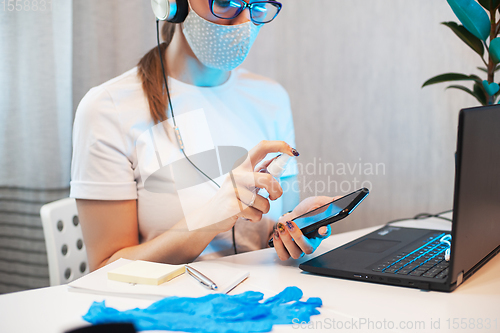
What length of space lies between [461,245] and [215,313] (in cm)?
37

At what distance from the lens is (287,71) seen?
1.65 meters

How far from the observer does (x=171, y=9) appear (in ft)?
2.76

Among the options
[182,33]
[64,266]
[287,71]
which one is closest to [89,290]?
[64,266]

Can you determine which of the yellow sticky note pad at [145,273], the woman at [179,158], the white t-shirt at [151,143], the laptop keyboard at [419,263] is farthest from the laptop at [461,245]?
the white t-shirt at [151,143]

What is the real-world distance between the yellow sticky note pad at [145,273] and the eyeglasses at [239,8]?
0.52 meters

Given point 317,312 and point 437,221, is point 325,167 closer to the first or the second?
point 437,221

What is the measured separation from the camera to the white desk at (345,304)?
20.3 inches

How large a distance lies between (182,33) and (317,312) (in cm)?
72

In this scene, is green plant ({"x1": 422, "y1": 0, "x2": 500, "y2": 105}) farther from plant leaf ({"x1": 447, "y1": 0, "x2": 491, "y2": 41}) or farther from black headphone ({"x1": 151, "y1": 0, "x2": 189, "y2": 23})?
black headphone ({"x1": 151, "y1": 0, "x2": 189, "y2": 23})

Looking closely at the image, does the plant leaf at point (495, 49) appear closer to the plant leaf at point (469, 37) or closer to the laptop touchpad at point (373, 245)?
the plant leaf at point (469, 37)

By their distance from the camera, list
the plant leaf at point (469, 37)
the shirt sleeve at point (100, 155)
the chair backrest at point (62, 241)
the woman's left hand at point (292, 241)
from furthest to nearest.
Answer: the plant leaf at point (469, 37)
the chair backrest at point (62, 241)
the shirt sleeve at point (100, 155)
the woman's left hand at point (292, 241)

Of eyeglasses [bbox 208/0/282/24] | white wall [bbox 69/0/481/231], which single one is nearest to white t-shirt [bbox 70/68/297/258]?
eyeglasses [bbox 208/0/282/24]

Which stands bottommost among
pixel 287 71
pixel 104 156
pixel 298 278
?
pixel 298 278

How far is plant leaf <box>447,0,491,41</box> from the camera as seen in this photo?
102 centimetres
